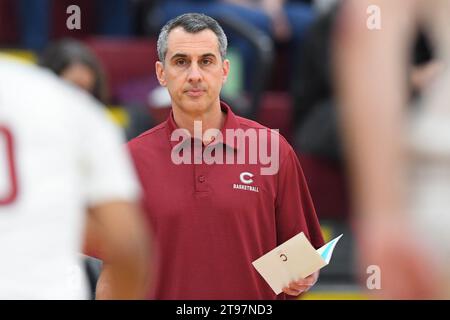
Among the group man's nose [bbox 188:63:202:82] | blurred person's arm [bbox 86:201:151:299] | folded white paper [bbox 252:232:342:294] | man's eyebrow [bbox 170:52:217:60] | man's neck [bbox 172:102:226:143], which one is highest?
man's eyebrow [bbox 170:52:217:60]

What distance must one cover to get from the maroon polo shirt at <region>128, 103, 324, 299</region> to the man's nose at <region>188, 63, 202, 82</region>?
0.09 metres

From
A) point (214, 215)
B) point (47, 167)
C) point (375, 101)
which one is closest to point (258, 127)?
point (214, 215)

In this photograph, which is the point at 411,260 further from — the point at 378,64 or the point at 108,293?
the point at 108,293

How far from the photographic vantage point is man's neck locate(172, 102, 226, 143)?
5.46ft

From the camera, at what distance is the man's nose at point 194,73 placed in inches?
65.5

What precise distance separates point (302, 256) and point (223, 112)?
0.30 meters

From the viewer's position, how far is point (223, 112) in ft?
5.57

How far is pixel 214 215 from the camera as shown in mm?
1636

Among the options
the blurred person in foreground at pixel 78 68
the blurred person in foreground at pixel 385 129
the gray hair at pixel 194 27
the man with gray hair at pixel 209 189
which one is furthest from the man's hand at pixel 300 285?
the blurred person in foreground at pixel 385 129

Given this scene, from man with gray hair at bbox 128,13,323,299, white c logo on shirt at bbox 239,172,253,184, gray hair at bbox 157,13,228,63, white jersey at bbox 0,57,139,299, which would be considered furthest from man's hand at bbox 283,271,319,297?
white jersey at bbox 0,57,139,299

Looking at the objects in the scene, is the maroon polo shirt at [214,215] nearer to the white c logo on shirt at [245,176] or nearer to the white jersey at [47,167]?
the white c logo on shirt at [245,176]

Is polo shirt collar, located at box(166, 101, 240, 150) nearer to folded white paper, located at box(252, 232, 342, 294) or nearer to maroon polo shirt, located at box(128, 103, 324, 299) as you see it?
maroon polo shirt, located at box(128, 103, 324, 299)
